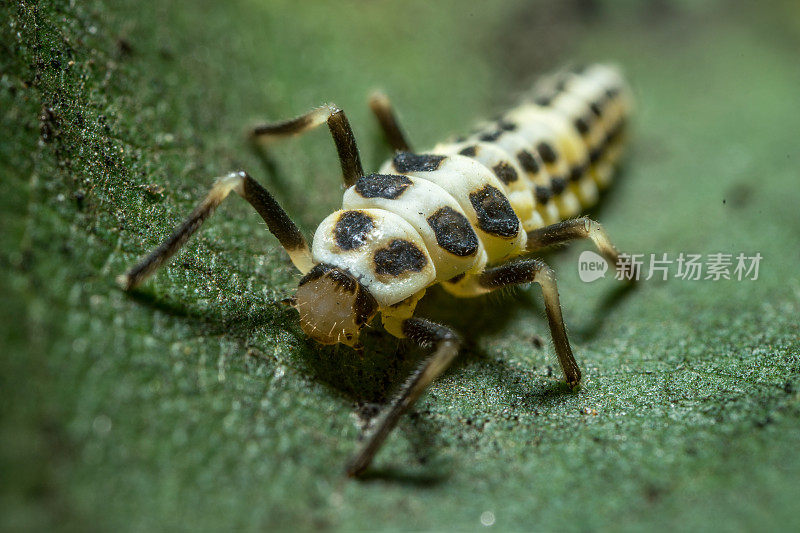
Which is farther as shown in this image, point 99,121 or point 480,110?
point 480,110

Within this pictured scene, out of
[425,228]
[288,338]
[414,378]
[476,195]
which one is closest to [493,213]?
[476,195]

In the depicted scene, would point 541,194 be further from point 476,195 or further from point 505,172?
point 476,195

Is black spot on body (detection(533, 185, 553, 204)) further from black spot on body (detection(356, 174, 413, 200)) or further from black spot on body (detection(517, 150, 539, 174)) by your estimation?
black spot on body (detection(356, 174, 413, 200))

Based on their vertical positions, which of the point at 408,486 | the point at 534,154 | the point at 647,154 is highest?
the point at 534,154

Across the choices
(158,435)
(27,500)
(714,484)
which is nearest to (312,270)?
(158,435)

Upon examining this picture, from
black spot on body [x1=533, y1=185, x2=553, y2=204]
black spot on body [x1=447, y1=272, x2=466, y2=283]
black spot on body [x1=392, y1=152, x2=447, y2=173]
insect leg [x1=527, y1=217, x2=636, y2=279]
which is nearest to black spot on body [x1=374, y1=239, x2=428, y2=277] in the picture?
black spot on body [x1=447, y1=272, x2=466, y2=283]

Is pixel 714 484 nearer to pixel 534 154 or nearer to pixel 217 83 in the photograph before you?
pixel 534 154

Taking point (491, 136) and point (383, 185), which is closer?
point (383, 185)
